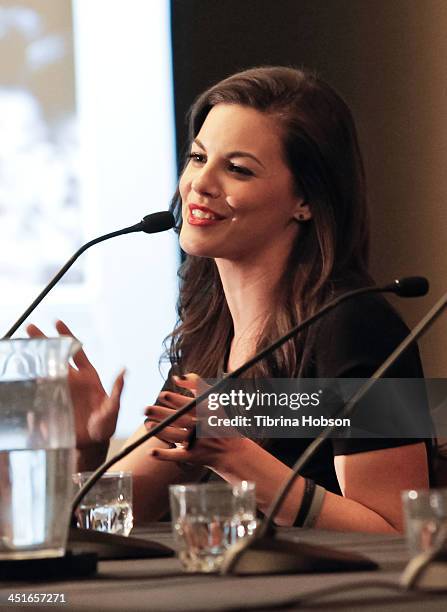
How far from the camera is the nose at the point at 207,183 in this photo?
207 centimetres

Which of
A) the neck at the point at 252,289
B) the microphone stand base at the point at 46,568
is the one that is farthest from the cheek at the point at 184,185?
the microphone stand base at the point at 46,568

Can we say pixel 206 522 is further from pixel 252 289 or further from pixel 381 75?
pixel 381 75

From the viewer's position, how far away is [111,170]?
10.6 feet

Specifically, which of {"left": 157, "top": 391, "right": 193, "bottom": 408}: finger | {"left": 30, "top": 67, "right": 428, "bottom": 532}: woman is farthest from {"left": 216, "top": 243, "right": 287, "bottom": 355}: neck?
{"left": 157, "top": 391, "right": 193, "bottom": 408}: finger

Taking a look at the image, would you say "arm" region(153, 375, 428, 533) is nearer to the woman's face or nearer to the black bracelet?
the black bracelet

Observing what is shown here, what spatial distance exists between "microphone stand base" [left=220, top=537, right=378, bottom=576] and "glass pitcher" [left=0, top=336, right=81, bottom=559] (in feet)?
0.53

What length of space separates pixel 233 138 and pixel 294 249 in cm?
23

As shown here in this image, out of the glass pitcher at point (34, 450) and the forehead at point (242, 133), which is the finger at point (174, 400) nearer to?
the glass pitcher at point (34, 450)

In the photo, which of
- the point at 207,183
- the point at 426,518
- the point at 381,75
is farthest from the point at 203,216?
the point at 381,75

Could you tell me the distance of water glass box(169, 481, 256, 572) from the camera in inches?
41.3

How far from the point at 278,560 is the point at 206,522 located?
10 centimetres

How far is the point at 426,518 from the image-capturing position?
3.15 feet

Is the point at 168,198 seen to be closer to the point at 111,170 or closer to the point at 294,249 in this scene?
the point at 111,170

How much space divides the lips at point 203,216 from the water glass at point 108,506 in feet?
2.35
